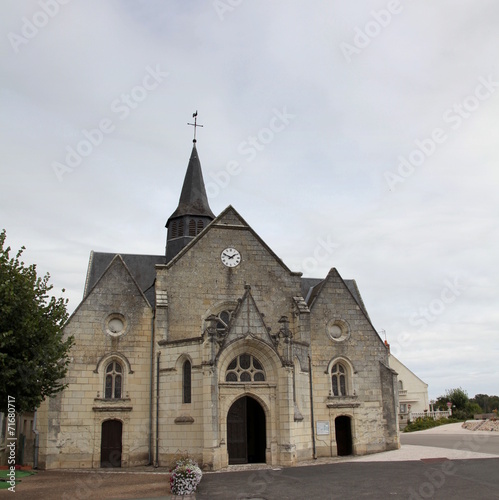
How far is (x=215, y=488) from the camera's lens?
1548cm

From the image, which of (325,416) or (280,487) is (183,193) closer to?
(325,416)

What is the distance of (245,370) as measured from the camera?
21.8 metres

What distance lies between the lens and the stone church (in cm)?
2134

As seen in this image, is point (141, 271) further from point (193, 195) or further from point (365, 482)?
point (365, 482)

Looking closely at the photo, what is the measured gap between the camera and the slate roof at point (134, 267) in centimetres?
2914

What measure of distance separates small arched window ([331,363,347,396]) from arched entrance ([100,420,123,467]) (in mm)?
10346

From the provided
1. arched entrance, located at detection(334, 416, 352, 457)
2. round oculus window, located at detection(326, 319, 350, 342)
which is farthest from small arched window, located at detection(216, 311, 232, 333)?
arched entrance, located at detection(334, 416, 352, 457)

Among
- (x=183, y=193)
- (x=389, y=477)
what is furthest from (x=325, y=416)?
(x=183, y=193)

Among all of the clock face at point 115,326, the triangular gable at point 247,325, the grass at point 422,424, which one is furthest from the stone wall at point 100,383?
the grass at point 422,424

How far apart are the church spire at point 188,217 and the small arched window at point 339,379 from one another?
11.0 meters

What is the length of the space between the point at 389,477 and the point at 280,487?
3.73 meters

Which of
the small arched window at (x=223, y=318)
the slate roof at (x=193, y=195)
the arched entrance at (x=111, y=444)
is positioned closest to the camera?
the arched entrance at (x=111, y=444)

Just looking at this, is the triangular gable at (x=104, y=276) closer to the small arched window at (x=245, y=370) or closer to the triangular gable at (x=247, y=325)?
the triangular gable at (x=247, y=325)

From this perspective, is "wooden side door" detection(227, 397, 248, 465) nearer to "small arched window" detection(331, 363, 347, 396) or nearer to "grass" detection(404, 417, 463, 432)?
"small arched window" detection(331, 363, 347, 396)
